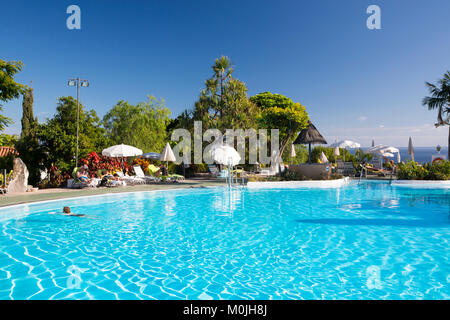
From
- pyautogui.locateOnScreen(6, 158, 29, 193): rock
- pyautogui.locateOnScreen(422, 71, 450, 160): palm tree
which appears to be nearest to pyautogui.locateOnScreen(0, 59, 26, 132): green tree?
pyautogui.locateOnScreen(6, 158, 29, 193): rock

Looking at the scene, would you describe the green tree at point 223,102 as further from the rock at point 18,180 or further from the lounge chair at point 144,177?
the rock at point 18,180

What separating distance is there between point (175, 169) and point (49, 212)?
14.9 metres

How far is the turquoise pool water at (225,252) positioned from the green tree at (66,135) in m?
5.88

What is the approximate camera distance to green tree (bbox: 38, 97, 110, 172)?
15695mm

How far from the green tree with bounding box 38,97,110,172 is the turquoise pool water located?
5.88m

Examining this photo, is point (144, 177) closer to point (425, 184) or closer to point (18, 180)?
point (18, 180)

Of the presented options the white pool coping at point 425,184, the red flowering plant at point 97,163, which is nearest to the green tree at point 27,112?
the red flowering plant at point 97,163

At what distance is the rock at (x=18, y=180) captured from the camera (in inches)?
503

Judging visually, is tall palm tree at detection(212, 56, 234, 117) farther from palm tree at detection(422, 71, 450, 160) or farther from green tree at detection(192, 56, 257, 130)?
palm tree at detection(422, 71, 450, 160)

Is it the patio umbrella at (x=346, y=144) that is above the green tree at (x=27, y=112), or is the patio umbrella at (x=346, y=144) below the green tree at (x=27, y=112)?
below

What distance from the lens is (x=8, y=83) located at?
1119cm

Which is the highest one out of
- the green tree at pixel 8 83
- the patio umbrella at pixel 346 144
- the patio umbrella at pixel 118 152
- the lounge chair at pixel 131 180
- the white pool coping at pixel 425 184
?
the green tree at pixel 8 83

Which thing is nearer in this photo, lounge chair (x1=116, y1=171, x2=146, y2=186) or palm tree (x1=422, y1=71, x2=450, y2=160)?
lounge chair (x1=116, y1=171, x2=146, y2=186)

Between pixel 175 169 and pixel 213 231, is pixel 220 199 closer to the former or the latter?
pixel 213 231
